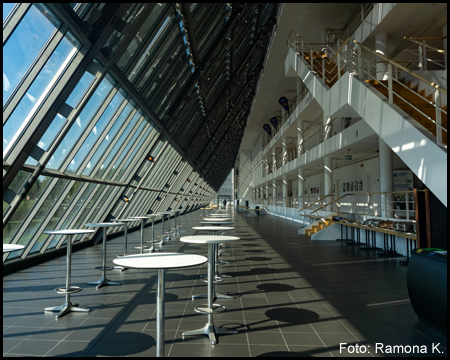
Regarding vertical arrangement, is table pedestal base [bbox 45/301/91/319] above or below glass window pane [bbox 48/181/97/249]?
below

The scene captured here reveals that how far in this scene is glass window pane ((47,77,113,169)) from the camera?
21.3 feet

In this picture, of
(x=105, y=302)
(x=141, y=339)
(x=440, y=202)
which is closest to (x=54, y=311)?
(x=105, y=302)

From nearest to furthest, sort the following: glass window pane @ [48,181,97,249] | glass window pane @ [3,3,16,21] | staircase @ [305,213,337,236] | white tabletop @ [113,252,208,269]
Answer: white tabletop @ [113,252,208,269], glass window pane @ [3,3,16,21], glass window pane @ [48,181,97,249], staircase @ [305,213,337,236]

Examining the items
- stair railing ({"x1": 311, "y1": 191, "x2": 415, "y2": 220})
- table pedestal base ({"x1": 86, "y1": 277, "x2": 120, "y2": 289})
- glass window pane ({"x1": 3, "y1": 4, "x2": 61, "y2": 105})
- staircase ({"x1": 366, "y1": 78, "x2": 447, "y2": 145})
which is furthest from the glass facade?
stair railing ({"x1": 311, "y1": 191, "x2": 415, "y2": 220})

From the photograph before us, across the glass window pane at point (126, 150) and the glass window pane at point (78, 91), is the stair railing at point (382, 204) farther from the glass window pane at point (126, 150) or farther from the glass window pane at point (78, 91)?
the glass window pane at point (78, 91)

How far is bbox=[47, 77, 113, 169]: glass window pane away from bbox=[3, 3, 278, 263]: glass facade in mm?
22

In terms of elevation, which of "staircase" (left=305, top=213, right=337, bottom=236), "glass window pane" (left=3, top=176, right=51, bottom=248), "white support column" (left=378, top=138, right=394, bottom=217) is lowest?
"staircase" (left=305, top=213, right=337, bottom=236)

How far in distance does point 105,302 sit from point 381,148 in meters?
9.86

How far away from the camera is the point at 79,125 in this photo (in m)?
6.65

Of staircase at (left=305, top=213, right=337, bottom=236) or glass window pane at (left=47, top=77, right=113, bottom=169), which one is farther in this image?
staircase at (left=305, top=213, right=337, bottom=236)

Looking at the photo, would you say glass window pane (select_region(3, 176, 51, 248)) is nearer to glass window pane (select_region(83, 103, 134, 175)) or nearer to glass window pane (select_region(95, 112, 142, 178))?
glass window pane (select_region(83, 103, 134, 175))

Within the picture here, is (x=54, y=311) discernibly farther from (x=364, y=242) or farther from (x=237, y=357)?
(x=364, y=242)

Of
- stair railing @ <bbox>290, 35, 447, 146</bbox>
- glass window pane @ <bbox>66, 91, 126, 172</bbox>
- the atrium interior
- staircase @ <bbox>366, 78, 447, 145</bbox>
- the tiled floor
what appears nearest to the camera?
the tiled floor

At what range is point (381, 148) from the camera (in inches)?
439
